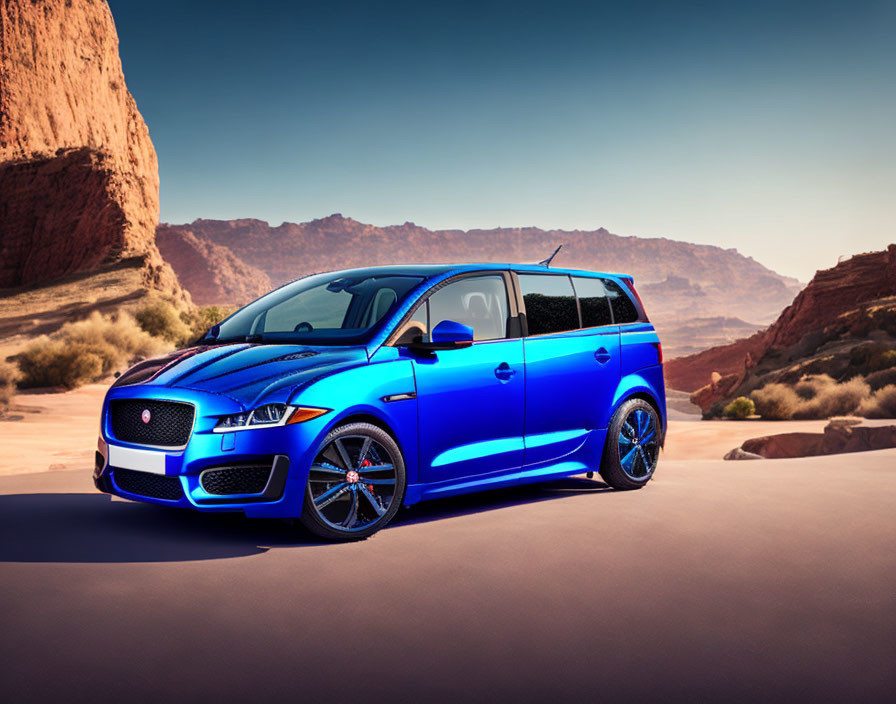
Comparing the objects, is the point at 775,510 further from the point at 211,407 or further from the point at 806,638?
the point at 211,407

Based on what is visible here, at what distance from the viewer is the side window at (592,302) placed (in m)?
8.18

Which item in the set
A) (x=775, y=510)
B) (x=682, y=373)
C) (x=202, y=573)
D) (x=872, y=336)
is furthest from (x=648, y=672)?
(x=682, y=373)

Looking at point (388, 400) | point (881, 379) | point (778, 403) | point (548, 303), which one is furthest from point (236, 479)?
point (881, 379)

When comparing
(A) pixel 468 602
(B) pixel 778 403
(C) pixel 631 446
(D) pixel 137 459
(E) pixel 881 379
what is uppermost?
(D) pixel 137 459

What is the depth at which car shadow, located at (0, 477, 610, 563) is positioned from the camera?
5738 millimetres

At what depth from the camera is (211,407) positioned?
18.8 feet

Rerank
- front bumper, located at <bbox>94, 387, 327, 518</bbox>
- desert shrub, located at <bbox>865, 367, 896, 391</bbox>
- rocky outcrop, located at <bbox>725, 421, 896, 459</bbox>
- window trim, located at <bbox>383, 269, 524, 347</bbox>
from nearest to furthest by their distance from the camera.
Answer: front bumper, located at <bbox>94, 387, 327, 518</bbox> < window trim, located at <bbox>383, 269, 524, 347</bbox> < rocky outcrop, located at <bbox>725, 421, 896, 459</bbox> < desert shrub, located at <bbox>865, 367, 896, 391</bbox>

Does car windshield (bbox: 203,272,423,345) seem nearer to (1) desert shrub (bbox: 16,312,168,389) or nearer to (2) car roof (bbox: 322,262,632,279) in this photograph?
(2) car roof (bbox: 322,262,632,279)

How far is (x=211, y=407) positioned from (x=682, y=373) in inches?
3091

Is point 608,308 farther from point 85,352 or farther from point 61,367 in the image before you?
point 85,352

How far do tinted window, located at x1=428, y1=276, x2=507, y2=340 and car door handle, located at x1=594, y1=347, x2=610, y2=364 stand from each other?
112 centimetres

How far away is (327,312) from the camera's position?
8.25m

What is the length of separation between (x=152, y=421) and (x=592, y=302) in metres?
4.12

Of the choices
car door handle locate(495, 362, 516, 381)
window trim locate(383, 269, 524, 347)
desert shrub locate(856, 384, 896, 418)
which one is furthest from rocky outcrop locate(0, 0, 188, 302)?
car door handle locate(495, 362, 516, 381)
